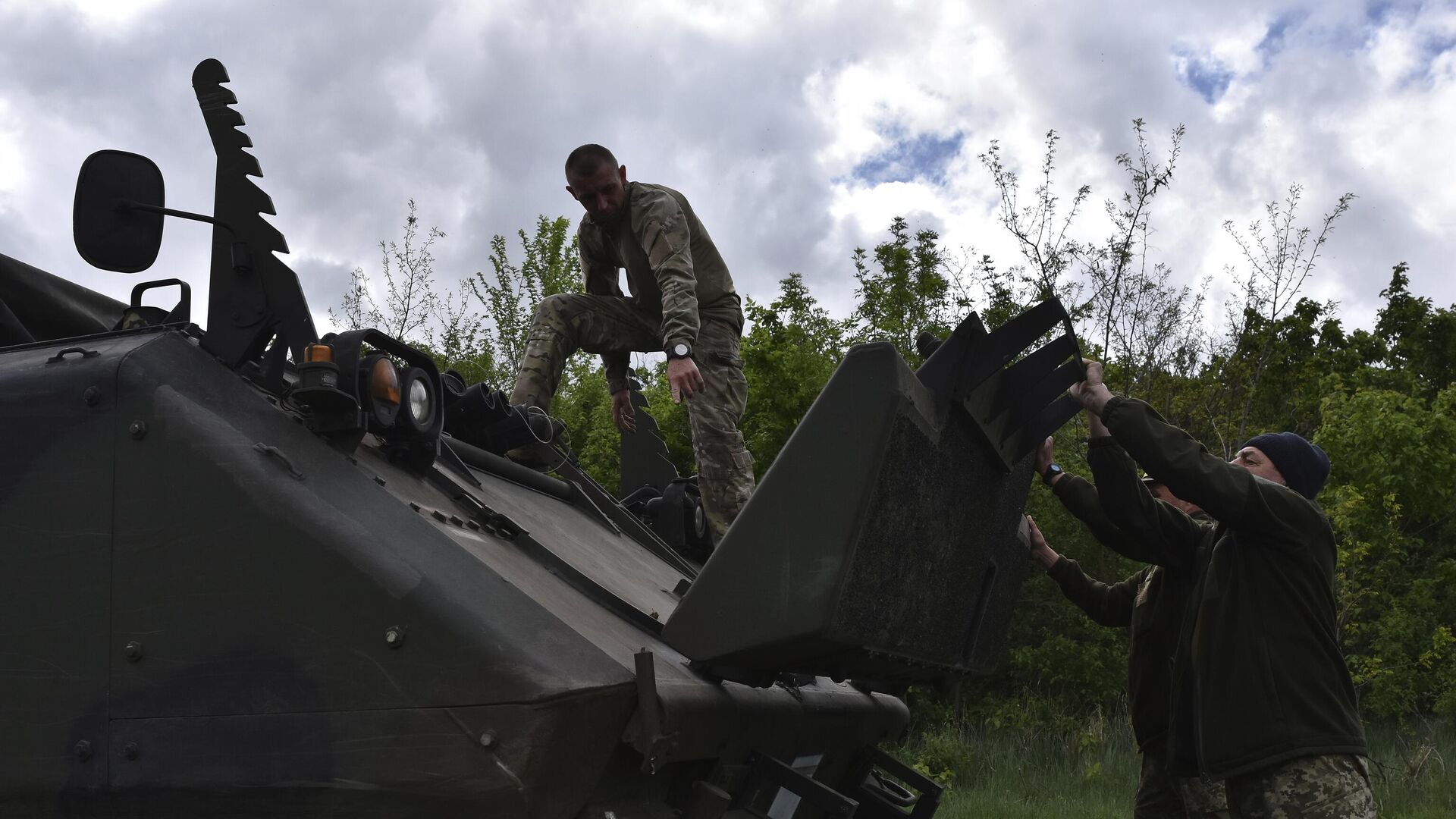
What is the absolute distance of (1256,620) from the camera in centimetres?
390

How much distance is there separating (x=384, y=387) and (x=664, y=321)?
5.85 ft

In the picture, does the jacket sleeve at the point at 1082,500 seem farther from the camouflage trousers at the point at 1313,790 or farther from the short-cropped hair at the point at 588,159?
the short-cropped hair at the point at 588,159

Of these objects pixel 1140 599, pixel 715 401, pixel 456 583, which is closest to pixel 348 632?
pixel 456 583

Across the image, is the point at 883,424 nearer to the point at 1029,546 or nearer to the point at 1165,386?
the point at 1029,546

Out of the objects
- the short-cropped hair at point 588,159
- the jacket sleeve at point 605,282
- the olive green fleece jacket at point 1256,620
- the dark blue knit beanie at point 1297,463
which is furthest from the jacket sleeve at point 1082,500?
the short-cropped hair at point 588,159

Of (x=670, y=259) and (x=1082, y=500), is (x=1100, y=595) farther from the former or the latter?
(x=670, y=259)

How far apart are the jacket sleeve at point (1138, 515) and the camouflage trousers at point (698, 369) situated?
1.23m

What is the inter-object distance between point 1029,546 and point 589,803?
2.30 meters

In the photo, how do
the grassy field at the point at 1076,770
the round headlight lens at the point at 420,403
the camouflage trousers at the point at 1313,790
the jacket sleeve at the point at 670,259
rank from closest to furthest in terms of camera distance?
the round headlight lens at the point at 420,403 → the camouflage trousers at the point at 1313,790 → the jacket sleeve at the point at 670,259 → the grassy field at the point at 1076,770

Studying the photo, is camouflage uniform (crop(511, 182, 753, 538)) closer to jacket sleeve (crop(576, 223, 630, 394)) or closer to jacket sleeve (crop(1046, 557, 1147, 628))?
jacket sleeve (crop(576, 223, 630, 394))

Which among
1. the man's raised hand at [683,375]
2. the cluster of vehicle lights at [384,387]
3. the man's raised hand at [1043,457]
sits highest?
the man's raised hand at [1043,457]

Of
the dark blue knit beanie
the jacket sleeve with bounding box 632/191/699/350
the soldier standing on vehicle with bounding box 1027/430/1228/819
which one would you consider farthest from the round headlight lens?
the dark blue knit beanie

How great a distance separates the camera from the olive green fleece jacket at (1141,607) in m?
4.92

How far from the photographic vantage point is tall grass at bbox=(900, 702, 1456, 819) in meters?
9.02
